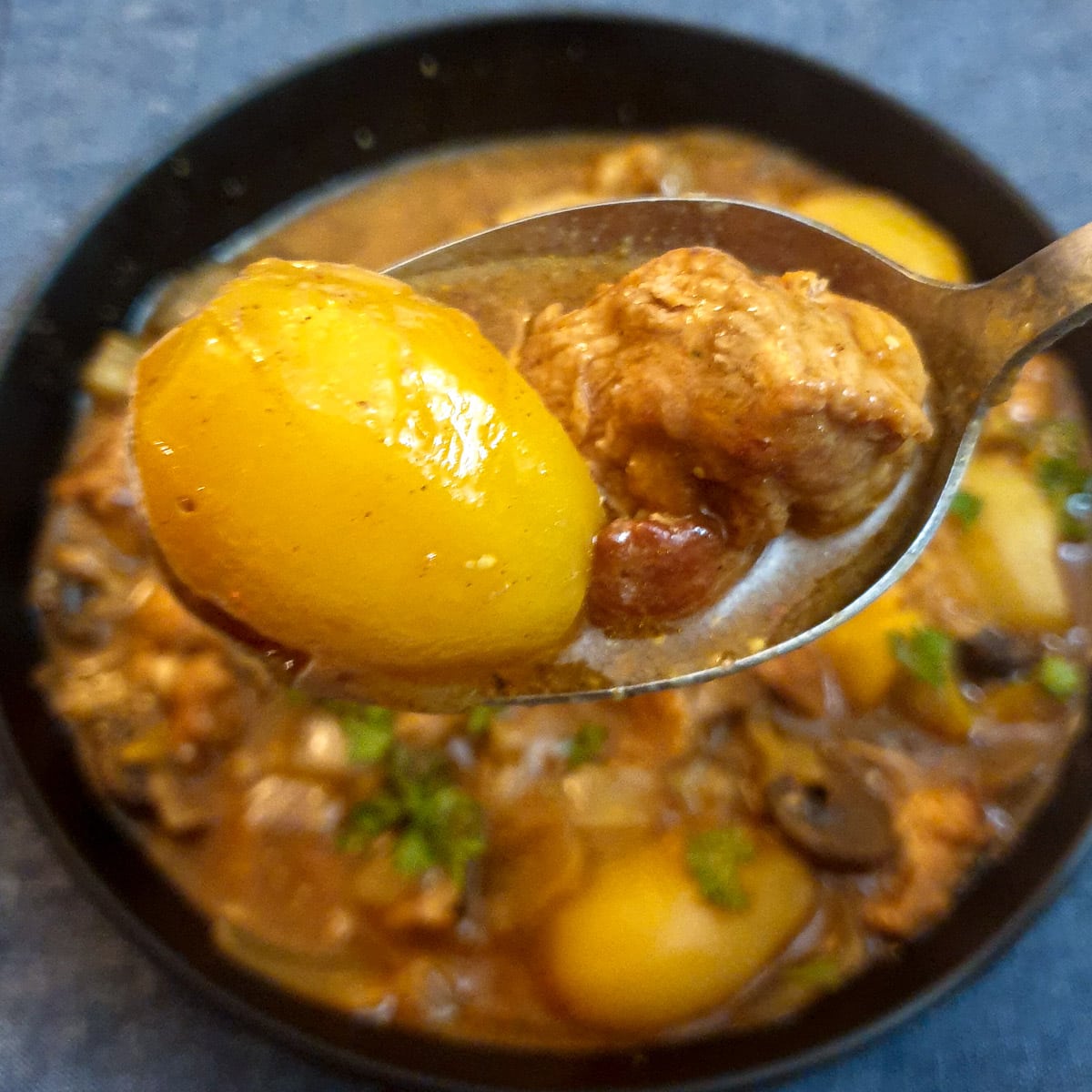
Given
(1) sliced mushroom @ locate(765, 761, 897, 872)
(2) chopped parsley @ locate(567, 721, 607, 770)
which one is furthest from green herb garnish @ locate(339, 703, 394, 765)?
(1) sliced mushroom @ locate(765, 761, 897, 872)

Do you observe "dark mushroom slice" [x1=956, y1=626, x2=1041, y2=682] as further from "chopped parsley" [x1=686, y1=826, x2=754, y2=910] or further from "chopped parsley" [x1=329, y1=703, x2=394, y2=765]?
"chopped parsley" [x1=329, y1=703, x2=394, y2=765]

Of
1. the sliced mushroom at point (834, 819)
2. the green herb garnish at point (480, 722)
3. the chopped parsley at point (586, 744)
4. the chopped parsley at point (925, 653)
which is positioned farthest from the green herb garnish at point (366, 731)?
the chopped parsley at point (925, 653)

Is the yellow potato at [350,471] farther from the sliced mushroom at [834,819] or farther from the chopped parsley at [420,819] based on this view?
the sliced mushroom at [834,819]

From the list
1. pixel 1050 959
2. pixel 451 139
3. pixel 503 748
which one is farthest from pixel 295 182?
pixel 1050 959

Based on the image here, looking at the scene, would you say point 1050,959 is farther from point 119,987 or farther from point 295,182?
point 295,182

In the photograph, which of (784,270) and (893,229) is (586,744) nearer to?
(784,270)

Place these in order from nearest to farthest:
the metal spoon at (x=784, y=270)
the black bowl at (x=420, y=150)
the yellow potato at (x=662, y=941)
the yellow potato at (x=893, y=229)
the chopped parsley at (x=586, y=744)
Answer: the metal spoon at (x=784, y=270), the black bowl at (x=420, y=150), the yellow potato at (x=662, y=941), the chopped parsley at (x=586, y=744), the yellow potato at (x=893, y=229)
